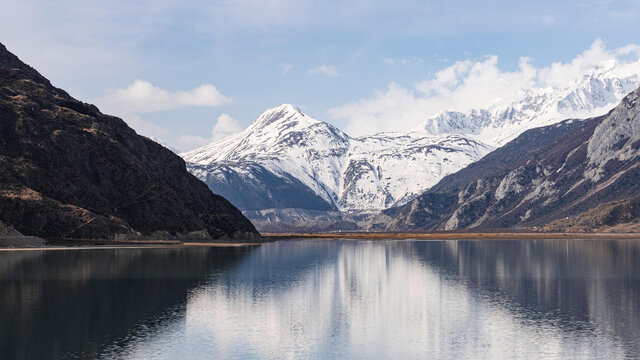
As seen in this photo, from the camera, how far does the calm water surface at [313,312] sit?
218 ft

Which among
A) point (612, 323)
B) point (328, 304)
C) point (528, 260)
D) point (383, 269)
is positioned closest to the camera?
point (612, 323)

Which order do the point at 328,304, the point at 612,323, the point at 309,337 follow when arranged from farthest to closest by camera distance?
the point at 328,304 < the point at 612,323 < the point at 309,337

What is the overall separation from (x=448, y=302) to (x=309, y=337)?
32.3 m

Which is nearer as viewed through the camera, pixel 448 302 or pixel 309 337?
pixel 309 337

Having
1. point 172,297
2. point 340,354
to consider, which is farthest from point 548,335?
point 172,297

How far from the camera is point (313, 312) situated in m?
90.9

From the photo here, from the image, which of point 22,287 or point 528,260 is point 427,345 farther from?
point 528,260

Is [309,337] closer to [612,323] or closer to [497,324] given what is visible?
[497,324]

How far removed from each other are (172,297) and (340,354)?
44857mm

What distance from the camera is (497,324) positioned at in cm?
7994

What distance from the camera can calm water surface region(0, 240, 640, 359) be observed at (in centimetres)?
6644

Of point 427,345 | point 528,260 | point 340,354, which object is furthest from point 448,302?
point 528,260

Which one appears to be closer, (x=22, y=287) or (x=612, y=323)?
(x=612, y=323)

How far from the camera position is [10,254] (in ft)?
611
